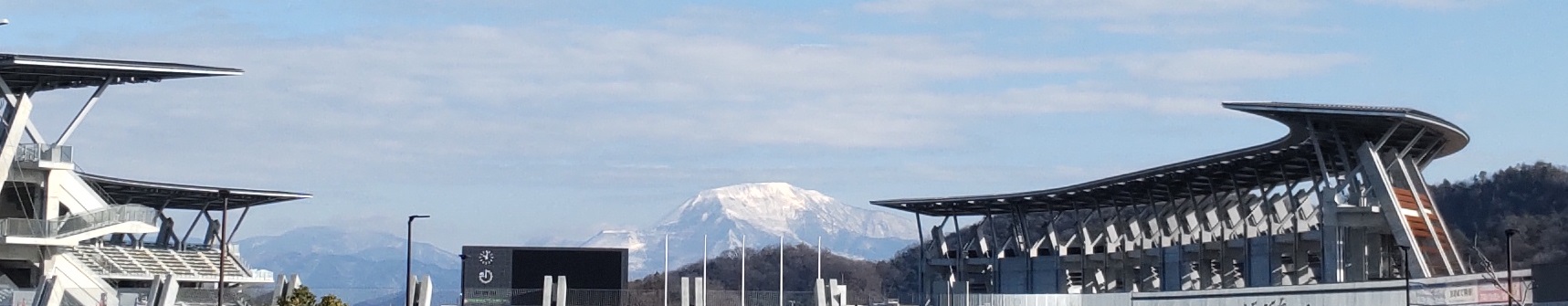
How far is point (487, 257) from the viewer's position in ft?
306

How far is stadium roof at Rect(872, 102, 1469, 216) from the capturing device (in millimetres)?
64125

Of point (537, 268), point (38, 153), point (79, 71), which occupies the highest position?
point (79, 71)

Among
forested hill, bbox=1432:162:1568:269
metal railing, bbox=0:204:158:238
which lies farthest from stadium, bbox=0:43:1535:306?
forested hill, bbox=1432:162:1568:269

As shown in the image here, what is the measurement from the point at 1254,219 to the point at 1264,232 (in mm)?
897

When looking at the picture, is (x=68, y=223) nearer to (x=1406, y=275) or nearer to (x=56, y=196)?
(x=56, y=196)

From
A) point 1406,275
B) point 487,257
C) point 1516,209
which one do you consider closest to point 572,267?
point 487,257

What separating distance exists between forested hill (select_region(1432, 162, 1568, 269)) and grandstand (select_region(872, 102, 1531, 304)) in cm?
3581

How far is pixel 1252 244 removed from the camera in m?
84.4

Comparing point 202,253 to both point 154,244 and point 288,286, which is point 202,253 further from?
point 288,286

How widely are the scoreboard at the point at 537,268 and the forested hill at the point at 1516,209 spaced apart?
233ft

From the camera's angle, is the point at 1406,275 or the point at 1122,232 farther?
the point at 1122,232

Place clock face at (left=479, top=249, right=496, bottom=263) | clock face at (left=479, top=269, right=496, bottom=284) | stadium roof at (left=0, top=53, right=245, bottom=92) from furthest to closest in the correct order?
clock face at (left=479, top=249, right=496, bottom=263)
clock face at (left=479, top=269, right=496, bottom=284)
stadium roof at (left=0, top=53, right=245, bottom=92)

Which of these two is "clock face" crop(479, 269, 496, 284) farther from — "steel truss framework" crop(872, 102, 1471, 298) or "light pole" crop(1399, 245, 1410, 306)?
"light pole" crop(1399, 245, 1410, 306)

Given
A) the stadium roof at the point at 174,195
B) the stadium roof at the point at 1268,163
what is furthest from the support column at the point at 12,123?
the stadium roof at the point at 1268,163
